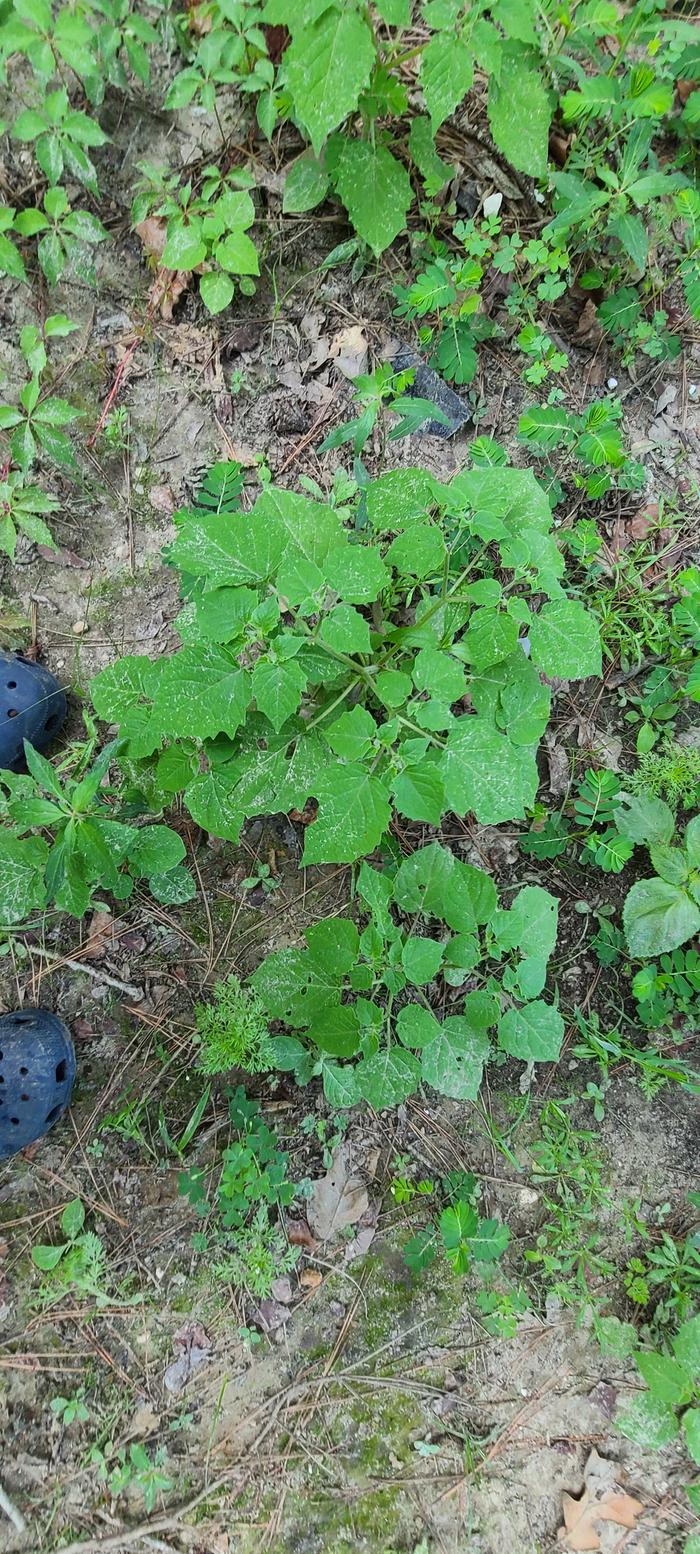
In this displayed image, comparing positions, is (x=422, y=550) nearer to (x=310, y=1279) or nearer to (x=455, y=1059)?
(x=455, y=1059)

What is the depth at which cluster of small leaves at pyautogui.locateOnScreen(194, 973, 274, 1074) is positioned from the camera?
2498mm

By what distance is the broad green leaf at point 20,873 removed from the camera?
231cm

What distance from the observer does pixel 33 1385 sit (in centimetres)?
235

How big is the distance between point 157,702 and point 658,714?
170cm

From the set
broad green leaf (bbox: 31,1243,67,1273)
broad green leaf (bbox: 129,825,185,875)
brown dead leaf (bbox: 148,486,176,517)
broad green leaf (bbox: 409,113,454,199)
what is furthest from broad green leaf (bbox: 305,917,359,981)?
broad green leaf (bbox: 409,113,454,199)

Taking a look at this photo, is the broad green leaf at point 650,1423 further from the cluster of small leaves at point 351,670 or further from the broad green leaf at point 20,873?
the broad green leaf at point 20,873

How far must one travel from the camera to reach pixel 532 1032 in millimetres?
2271

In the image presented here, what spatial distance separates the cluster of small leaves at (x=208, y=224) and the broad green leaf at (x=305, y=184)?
129 mm

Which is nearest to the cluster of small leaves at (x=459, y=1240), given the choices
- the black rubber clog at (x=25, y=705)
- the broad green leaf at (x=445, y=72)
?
the black rubber clog at (x=25, y=705)

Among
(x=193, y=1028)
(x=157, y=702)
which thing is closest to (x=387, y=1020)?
(x=193, y=1028)

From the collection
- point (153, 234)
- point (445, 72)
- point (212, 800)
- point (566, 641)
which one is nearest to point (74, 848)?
→ point (212, 800)

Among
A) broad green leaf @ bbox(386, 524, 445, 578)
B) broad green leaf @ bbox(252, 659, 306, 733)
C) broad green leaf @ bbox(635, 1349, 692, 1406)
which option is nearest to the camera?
broad green leaf @ bbox(252, 659, 306, 733)

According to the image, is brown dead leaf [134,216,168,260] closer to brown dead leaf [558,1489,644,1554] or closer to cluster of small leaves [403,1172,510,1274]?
cluster of small leaves [403,1172,510,1274]

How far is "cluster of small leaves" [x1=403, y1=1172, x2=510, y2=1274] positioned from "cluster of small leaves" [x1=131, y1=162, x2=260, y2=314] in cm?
296
